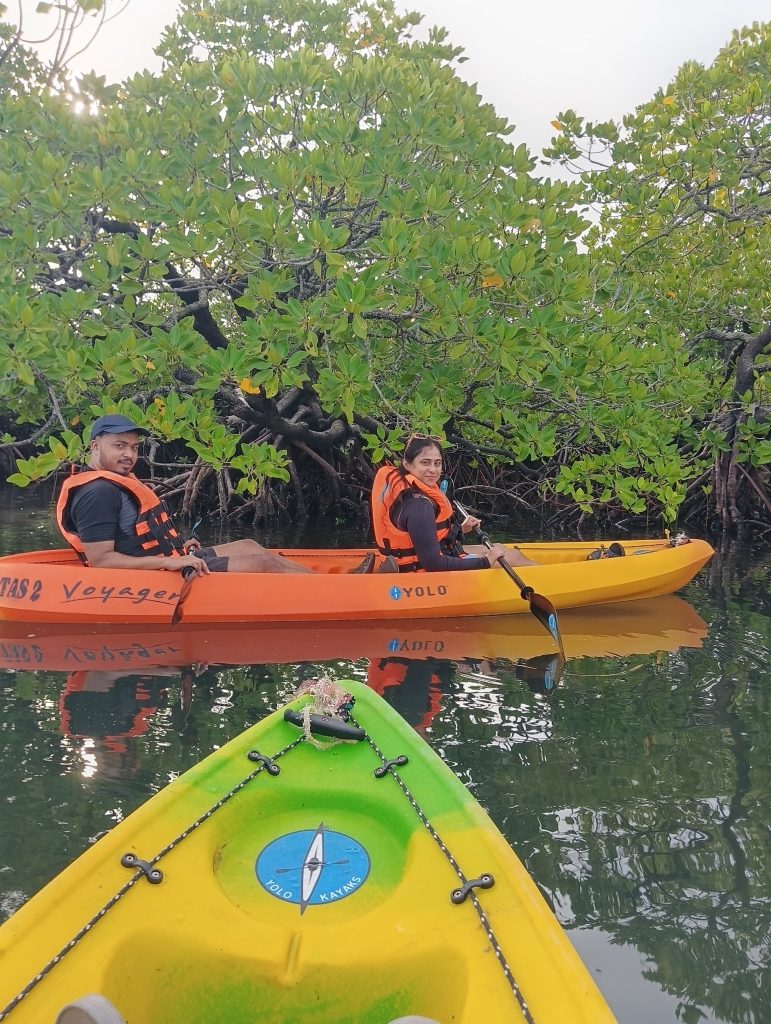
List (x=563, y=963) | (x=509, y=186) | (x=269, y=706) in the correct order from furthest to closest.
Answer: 1. (x=509, y=186)
2. (x=269, y=706)
3. (x=563, y=963)

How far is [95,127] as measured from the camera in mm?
5742

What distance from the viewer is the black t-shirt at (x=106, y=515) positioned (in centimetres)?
483

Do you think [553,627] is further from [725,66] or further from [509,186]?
[725,66]

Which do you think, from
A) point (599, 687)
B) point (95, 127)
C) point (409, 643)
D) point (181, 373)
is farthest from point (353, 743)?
point (95, 127)

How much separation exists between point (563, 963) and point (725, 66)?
9.87 meters

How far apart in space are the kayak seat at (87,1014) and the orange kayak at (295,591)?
392cm

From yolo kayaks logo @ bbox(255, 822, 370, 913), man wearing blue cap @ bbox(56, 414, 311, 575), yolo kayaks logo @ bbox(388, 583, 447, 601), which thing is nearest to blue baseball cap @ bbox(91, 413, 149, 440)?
man wearing blue cap @ bbox(56, 414, 311, 575)

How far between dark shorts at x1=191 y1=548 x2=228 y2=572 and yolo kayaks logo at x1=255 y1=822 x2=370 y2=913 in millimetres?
3351

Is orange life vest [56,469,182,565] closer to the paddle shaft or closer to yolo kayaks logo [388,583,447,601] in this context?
the paddle shaft

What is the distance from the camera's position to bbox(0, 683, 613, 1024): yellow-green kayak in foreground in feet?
5.29

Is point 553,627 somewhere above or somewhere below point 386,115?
below

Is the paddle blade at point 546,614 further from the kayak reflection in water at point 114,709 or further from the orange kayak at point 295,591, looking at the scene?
the kayak reflection in water at point 114,709

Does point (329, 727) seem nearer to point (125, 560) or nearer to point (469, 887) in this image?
point (469, 887)

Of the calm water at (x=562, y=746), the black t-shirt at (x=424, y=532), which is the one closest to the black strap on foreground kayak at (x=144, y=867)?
the calm water at (x=562, y=746)
